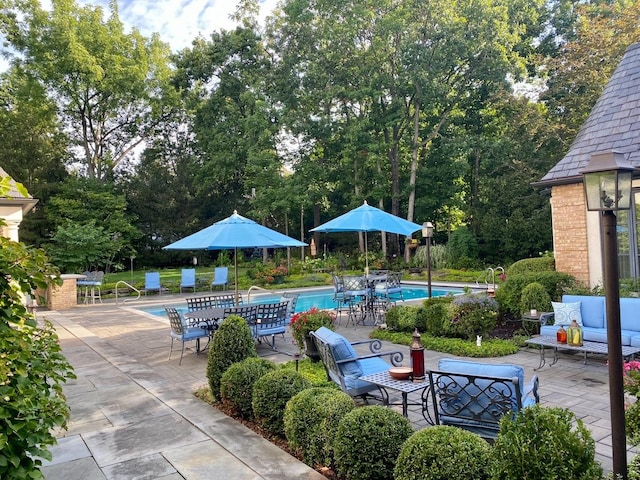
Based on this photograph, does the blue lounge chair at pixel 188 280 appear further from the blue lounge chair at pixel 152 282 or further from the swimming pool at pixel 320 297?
the blue lounge chair at pixel 152 282

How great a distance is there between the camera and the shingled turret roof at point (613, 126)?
29.5ft

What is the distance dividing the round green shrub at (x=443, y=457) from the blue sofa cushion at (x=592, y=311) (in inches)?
210

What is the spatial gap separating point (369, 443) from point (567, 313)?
534 cm

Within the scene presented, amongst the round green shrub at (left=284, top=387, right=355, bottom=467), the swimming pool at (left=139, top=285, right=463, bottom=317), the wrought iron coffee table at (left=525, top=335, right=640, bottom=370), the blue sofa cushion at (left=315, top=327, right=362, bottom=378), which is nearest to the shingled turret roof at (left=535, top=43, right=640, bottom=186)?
the wrought iron coffee table at (left=525, top=335, right=640, bottom=370)

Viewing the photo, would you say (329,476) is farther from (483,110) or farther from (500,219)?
(483,110)

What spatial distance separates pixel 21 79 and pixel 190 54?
9.71 metres

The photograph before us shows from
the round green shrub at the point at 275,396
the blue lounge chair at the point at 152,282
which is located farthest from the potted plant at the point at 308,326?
the blue lounge chair at the point at 152,282

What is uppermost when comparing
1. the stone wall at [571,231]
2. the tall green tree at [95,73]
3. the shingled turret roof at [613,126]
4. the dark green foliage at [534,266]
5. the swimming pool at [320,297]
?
the tall green tree at [95,73]

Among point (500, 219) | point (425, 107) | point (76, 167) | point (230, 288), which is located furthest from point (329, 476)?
point (76, 167)

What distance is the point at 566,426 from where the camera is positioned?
240cm

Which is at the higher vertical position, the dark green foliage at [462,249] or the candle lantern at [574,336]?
the dark green foliage at [462,249]

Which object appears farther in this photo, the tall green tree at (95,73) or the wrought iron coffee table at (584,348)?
the tall green tree at (95,73)

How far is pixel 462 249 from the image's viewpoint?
22.4 m

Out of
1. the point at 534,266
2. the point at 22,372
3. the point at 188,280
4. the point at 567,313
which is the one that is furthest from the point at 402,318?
the point at 188,280
